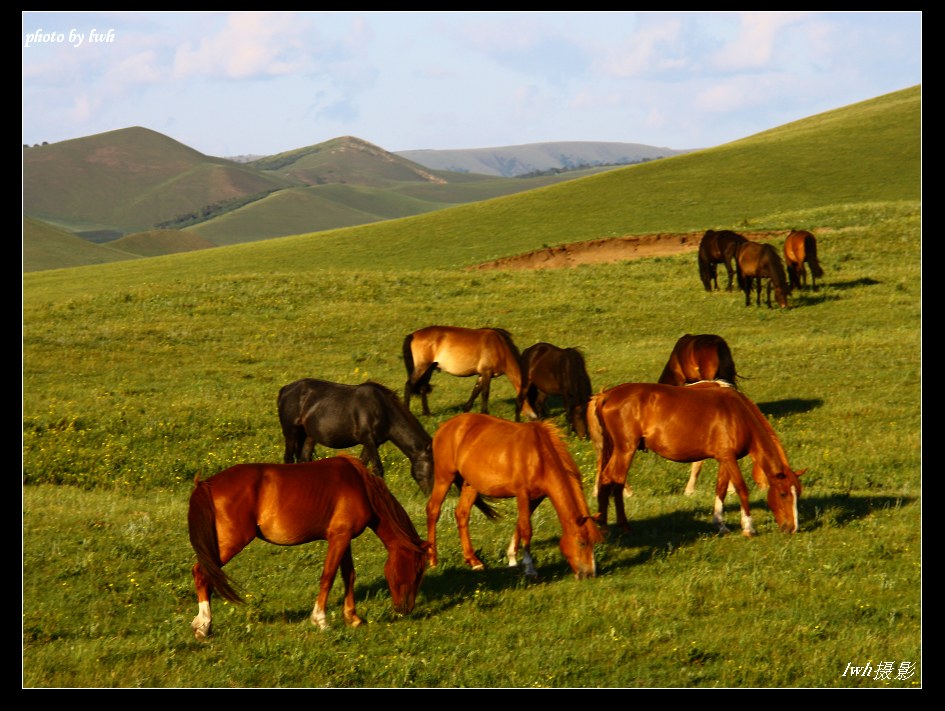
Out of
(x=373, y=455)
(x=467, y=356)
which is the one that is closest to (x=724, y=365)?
(x=467, y=356)

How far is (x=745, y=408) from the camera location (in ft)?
43.8

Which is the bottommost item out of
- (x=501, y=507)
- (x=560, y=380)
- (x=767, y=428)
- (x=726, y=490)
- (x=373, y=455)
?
(x=501, y=507)

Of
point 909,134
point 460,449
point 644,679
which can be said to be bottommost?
point 644,679

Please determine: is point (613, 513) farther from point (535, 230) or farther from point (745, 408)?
point (535, 230)

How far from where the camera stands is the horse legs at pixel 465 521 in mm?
12603

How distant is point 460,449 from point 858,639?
5.11m

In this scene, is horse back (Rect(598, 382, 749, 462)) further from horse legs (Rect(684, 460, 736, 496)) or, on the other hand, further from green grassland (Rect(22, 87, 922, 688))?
horse legs (Rect(684, 460, 736, 496))

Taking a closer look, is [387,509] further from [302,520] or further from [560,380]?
[560,380]

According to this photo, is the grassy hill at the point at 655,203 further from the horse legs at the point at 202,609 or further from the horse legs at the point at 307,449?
the horse legs at the point at 202,609

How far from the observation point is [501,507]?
16.4 metres

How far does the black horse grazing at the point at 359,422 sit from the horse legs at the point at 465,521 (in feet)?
12.6

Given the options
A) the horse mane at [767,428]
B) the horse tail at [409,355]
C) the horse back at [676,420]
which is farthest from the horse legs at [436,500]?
the horse tail at [409,355]

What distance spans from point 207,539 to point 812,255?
3211 cm

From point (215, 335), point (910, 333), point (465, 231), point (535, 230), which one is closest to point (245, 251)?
point (465, 231)
